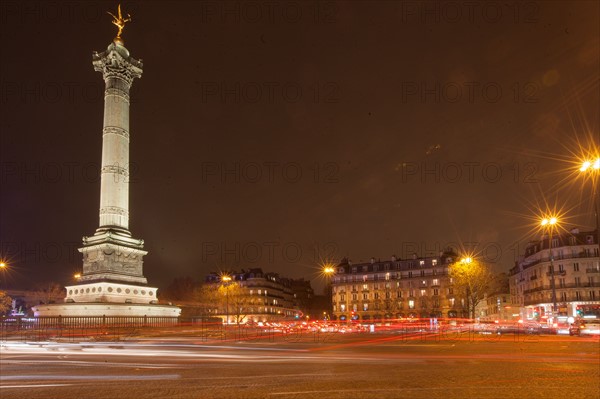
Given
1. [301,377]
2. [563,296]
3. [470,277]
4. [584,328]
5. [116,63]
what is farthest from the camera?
[563,296]

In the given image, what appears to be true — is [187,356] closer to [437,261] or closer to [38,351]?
[38,351]

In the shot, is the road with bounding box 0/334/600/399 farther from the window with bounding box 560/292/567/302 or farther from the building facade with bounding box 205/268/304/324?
the building facade with bounding box 205/268/304/324

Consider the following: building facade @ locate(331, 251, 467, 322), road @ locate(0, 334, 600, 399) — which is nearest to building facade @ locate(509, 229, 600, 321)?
building facade @ locate(331, 251, 467, 322)

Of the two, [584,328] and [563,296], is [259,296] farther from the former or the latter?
[584,328]

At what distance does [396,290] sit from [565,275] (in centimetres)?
Answer: 3652

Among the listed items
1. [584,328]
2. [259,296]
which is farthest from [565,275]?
[259,296]

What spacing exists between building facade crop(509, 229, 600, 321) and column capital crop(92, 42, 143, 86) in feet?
194

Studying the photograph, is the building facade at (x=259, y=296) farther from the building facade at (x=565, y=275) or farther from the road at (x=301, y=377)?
the road at (x=301, y=377)

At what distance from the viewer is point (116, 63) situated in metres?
49.8

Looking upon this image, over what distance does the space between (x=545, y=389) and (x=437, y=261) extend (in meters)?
95.9

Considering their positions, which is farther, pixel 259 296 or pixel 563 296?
pixel 259 296

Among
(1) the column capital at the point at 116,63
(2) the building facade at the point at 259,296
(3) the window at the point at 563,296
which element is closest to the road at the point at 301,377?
(1) the column capital at the point at 116,63

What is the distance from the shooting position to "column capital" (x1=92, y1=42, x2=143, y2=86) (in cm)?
4978

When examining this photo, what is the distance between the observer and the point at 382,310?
10406 centimetres
